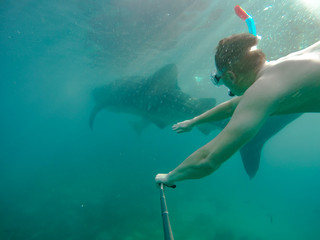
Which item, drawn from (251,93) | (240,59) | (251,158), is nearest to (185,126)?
(240,59)

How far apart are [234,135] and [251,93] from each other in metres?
0.32

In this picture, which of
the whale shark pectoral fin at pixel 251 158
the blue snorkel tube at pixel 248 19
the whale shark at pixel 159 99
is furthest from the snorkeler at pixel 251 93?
the whale shark at pixel 159 99

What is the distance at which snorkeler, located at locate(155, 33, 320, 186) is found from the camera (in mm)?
1256

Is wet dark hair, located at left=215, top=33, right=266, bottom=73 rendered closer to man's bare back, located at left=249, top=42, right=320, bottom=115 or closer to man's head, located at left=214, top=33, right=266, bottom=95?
man's head, located at left=214, top=33, right=266, bottom=95

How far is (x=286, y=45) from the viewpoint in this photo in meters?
13.4

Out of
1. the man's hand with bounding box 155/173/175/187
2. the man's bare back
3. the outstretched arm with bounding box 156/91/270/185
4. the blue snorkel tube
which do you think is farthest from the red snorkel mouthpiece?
the man's hand with bounding box 155/173/175/187

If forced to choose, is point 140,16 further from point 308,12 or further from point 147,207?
point 147,207

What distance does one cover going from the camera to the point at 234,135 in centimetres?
125

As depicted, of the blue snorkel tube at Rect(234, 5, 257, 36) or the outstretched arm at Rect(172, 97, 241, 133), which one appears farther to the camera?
the blue snorkel tube at Rect(234, 5, 257, 36)

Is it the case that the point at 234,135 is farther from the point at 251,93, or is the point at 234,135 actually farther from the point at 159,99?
the point at 159,99

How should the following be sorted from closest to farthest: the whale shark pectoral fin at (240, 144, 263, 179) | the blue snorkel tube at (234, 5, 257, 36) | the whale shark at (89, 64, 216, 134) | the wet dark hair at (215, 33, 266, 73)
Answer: the wet dark hair at (215, 33, 266, 73), the blue snorkel tube at (234, 5, 257, 36), the whale shark pectoral fin at (240, 144, 263, 179), the whale shark at (89, 64, 216, 134)

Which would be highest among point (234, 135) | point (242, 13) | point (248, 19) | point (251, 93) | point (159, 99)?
point (159, 99)

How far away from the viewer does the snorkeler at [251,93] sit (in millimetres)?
1256

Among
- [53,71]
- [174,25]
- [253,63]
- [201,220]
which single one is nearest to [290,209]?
[201,220]
